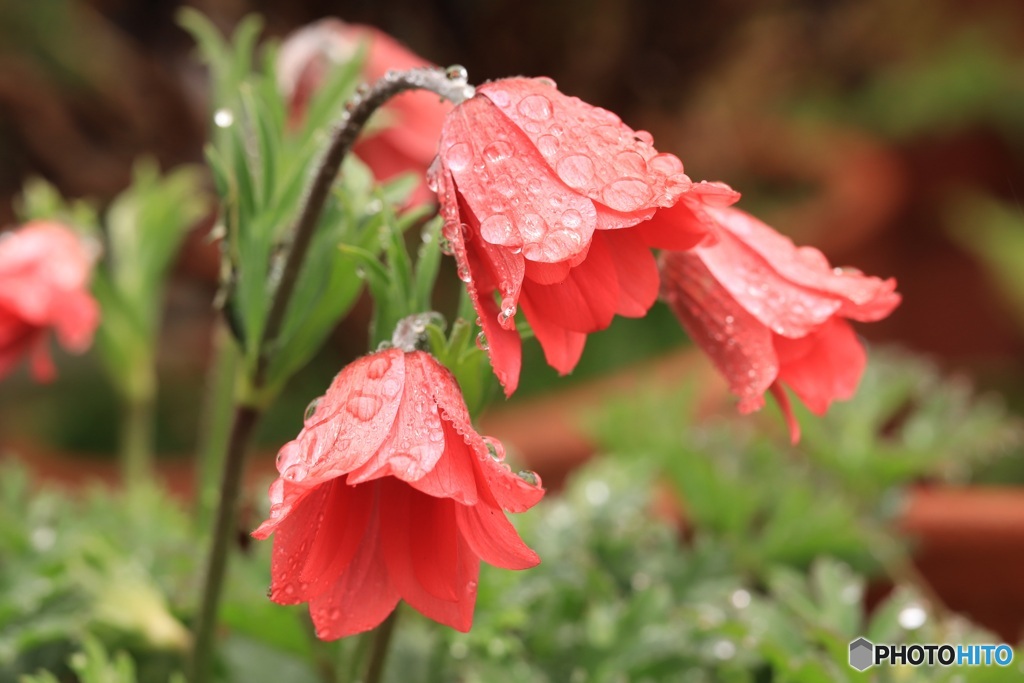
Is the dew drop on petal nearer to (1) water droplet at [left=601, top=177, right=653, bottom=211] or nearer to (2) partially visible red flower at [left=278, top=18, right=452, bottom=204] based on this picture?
(1) water droplet at [left=601, top=177, right=653, bottom=211]

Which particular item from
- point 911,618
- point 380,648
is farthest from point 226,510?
point 911,618

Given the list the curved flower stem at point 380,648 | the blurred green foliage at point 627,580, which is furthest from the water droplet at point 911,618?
the curved flower stem at point 380,648

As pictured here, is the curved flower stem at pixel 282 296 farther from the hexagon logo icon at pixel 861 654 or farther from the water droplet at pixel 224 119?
the hexagon logo icon at pixel 861 654

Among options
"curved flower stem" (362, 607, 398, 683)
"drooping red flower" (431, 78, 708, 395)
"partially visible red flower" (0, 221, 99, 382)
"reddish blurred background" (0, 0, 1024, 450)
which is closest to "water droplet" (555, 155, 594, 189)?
"drooping red flower" (431, 78, 708, 395)

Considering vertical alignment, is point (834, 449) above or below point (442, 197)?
below

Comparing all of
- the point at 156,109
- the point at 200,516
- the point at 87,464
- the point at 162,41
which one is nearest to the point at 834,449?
the point at 200,516

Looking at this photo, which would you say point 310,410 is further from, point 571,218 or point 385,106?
point 385,106

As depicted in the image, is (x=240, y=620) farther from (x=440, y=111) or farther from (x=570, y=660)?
(x=440, y=111)
